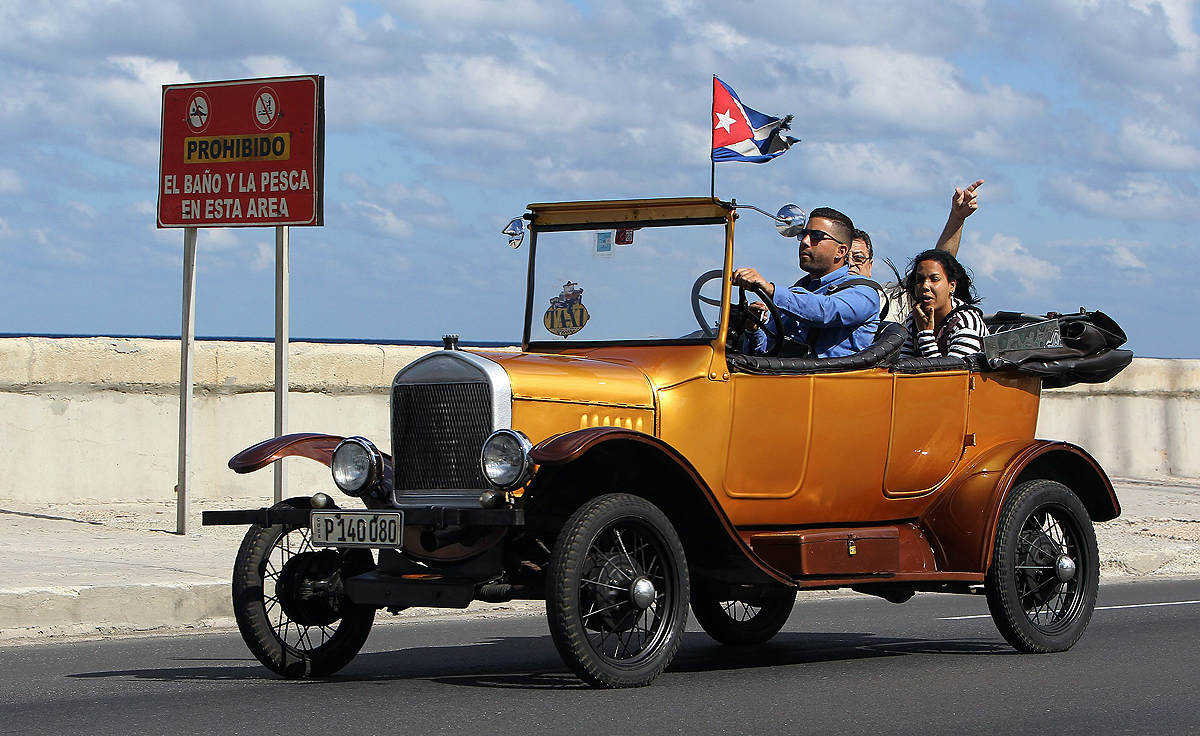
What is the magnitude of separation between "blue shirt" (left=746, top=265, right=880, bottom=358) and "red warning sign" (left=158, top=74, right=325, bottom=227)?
19.2 feet

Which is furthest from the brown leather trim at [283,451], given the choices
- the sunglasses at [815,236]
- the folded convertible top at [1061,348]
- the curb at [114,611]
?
the folded convertible top at [1061,348]

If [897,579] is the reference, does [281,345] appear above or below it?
above

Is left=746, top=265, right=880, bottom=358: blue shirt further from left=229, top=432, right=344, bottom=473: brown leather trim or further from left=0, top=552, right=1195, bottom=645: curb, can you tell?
left=0, top=552, right=1195, bottom=645: curb

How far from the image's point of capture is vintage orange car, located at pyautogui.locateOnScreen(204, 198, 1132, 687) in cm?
584

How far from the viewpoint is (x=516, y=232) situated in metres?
7.43

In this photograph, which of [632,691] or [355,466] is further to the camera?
[355,466]

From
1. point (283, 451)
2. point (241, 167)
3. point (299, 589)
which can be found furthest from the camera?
point (241, 167)

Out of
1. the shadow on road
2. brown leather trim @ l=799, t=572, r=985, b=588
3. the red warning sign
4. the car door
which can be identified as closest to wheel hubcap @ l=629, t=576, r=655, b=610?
the shadow on road

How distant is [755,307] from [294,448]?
7.65ft

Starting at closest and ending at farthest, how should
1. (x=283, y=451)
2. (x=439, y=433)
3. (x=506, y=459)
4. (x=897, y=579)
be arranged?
1. (x=506, y=459)
2. (x=439, y=433)
3. (x=283, y=451)
4. (x=897, y=579)

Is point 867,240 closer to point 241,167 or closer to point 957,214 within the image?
point 957,214

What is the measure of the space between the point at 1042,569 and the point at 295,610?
12.3ft

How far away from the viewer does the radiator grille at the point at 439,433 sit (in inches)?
237

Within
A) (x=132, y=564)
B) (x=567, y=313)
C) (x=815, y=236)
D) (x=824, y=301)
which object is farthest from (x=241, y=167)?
(x=824, y=301)
